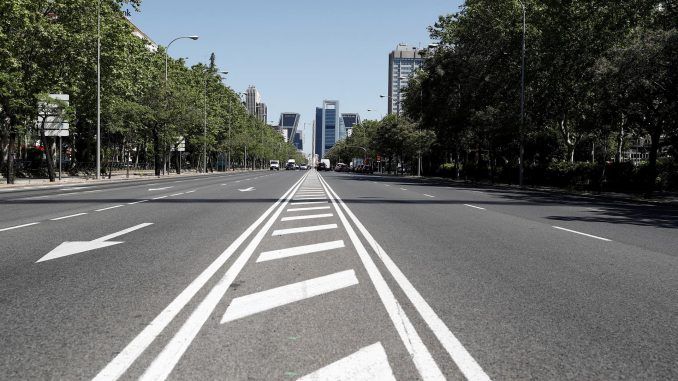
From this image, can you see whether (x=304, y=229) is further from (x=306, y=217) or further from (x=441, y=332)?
(x=441, y=332)

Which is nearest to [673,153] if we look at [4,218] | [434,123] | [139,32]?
[434,123]

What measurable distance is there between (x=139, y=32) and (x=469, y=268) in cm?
12051

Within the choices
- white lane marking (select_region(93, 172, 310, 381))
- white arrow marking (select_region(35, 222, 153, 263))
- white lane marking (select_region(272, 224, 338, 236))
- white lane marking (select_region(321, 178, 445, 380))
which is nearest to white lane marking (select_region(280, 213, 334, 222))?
white lane marking (select_region(272, 224, 338, 236))

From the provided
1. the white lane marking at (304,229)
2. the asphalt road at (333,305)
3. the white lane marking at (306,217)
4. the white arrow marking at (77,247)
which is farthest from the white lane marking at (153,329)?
→ the white lane marking at (306,217)

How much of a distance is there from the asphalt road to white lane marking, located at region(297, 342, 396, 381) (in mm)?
15

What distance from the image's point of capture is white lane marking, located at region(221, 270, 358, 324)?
17.0ft

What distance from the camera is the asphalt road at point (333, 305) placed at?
3.85 meters

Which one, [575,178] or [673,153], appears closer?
[673,153]

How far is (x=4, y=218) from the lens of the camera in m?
13.1

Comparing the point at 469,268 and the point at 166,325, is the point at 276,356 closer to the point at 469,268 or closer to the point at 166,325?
the point at 166,325

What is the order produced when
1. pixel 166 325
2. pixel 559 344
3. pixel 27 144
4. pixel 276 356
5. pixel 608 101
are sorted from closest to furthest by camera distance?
pixel 276 356
pixel 559 344
pixel 166 325
pixel 608 101
pixel 27 144

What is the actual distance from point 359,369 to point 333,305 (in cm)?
167

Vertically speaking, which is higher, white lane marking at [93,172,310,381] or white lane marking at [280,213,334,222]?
white lane marking at [93,172,310,381]

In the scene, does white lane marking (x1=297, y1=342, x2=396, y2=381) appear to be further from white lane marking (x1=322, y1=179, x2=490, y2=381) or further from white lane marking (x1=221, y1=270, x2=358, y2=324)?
white lane marking (x1=221, y1=270, x2=358, y2=324)
